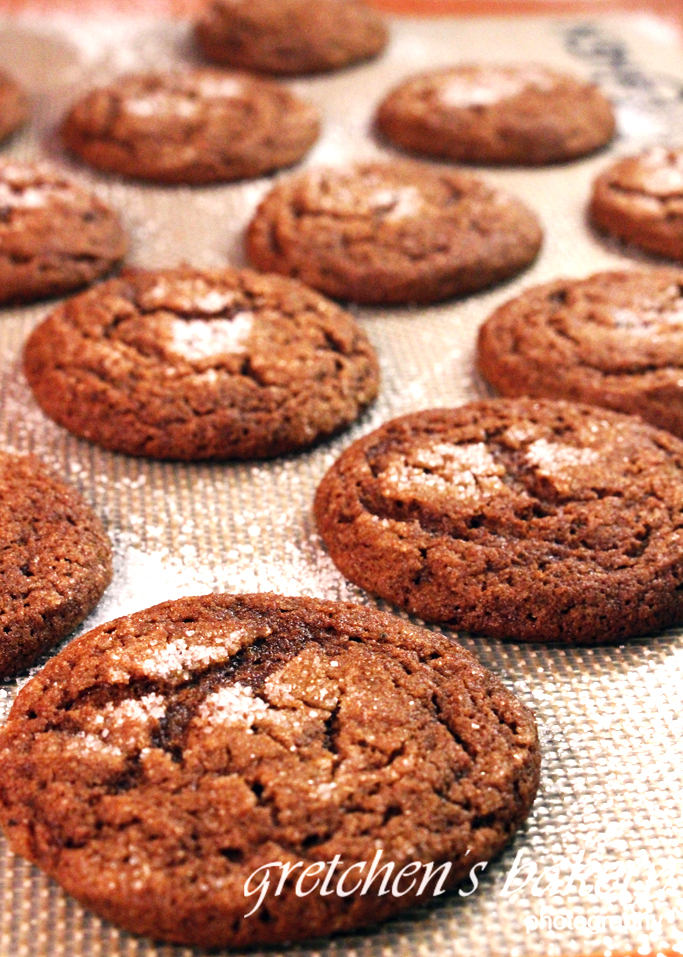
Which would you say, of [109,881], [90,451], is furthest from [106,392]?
[109,881]

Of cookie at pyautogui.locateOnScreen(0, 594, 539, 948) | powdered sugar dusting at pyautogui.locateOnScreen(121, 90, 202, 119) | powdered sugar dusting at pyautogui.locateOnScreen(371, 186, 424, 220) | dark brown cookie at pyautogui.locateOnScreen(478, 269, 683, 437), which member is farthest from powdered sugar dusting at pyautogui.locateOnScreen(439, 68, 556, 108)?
cookie at pyautogui.locateOnScreen(0, 594, 539, 948)

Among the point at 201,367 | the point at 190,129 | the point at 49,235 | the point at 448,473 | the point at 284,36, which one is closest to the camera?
the point at 448,473

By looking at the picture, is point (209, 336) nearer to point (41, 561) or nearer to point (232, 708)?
point (41, 561)

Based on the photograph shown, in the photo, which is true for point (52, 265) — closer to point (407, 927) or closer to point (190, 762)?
point (190, 762)

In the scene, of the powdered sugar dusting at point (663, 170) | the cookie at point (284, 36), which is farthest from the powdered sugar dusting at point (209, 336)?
the cookie at point (284, 36)

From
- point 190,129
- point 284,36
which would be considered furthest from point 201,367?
point 284,36

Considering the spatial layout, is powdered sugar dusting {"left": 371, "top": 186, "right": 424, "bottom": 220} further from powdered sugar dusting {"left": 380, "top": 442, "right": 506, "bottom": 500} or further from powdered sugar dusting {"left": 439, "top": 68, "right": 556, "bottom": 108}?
powdered sugar dusting {"left": 380, "top": 442, "right": 506, "bottom": 500}
